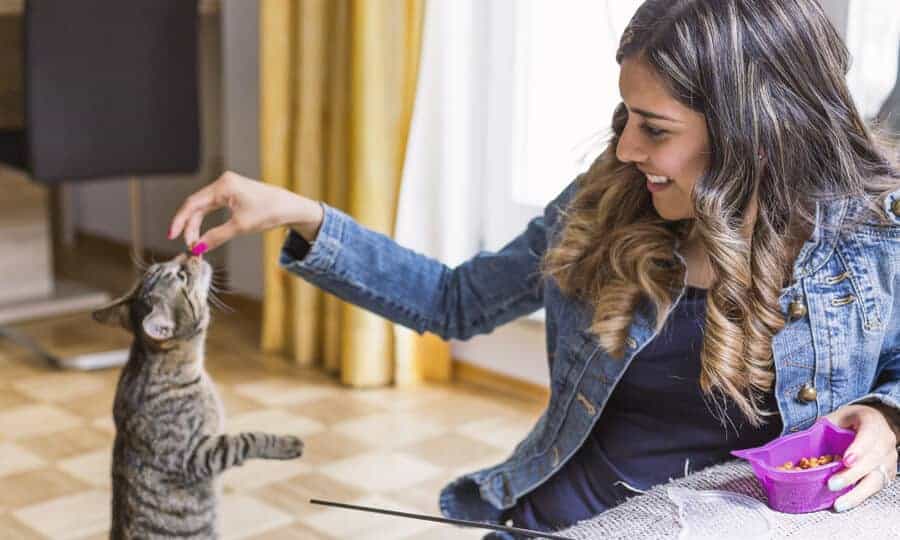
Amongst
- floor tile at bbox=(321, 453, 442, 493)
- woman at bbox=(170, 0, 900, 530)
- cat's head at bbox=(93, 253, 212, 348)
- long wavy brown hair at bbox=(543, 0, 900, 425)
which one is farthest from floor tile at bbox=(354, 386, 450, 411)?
long wavy brown hair at bbox=(543, 0, 900, 425)

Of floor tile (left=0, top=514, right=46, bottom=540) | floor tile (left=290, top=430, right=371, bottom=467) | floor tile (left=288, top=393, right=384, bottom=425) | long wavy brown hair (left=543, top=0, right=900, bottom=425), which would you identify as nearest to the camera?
long wavy brown hair (left=543, top=0, right=900, bottom=425)

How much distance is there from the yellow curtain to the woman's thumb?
1.48 metres

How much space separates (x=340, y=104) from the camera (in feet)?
9.16

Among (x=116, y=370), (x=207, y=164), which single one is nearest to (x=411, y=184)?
(x=116, y=370)

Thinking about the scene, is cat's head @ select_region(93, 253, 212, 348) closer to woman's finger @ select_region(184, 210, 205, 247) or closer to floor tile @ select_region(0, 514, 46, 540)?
woman's finger @ select_region(184, 210, 205, 247)

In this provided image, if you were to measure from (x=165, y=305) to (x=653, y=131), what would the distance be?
2.00ft

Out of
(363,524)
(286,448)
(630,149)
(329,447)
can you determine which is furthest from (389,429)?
(630,149)

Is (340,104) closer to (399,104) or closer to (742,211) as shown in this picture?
(399,104)

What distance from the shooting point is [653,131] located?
3.69ft

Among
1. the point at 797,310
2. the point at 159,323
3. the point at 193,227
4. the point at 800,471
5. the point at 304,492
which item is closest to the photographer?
the point at 800,471

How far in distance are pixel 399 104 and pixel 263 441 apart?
4.95 feet

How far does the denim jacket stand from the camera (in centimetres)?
109

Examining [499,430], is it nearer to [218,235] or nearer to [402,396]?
[402,396]

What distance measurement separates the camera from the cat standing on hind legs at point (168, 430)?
4.34 ft
